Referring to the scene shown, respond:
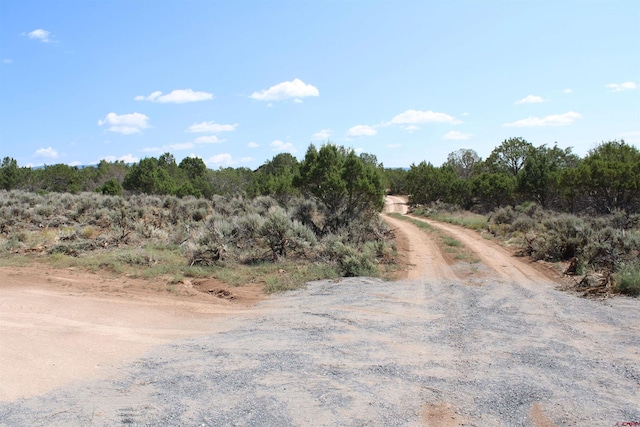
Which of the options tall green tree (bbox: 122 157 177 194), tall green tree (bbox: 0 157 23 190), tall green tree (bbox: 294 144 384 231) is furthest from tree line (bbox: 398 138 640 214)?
tall green tree (bbox: 0 157 23 190)

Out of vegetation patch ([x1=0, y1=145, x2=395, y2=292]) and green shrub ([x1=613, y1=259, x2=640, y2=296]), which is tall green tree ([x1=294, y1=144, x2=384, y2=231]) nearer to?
vegetation patch ([x1=0, y1=145, x2=395, y2=292])

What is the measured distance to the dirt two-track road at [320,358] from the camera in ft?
14.2

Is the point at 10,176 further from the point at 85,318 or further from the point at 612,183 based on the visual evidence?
the point at 612,183

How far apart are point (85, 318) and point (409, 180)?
4571 cm

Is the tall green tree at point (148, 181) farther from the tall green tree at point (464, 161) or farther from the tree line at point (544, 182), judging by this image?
the tall green tree at point (464, 161)

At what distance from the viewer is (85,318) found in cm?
767

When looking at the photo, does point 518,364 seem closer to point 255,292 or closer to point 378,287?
point 378,287

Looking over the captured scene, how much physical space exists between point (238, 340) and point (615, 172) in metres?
25.1

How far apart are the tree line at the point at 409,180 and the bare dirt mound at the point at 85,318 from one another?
10.2 meters

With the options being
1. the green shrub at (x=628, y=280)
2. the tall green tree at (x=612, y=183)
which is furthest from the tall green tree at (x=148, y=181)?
the green shrub at (x=628, y=280)

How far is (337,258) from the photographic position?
44.3 ft

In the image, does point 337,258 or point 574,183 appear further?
point 574,183

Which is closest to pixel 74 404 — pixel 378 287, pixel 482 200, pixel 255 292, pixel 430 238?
pixel 255 292

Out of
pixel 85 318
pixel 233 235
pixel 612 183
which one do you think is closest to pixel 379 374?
pixel 85 318
